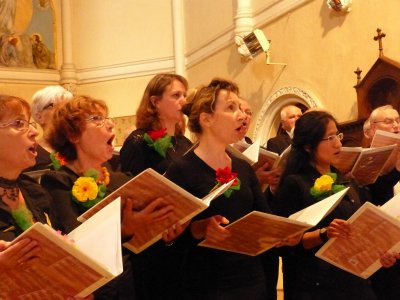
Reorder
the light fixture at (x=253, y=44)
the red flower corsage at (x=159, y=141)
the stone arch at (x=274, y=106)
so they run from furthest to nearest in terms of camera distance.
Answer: the light fixture at (x=253, y=44) → the stone arch at (x=274, y=106) → the red flower corsage at (x=159, y=141)

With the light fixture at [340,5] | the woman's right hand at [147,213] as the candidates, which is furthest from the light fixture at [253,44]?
the woman's right hand at [147,213]

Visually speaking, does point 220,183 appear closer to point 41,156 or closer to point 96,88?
point 41,156

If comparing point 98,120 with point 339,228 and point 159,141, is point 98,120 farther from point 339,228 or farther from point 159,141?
point 339,228

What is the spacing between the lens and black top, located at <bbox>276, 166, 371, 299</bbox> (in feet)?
11.3

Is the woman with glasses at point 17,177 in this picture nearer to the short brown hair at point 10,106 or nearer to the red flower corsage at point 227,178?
the short brown hair at point 10,106

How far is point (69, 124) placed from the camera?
320cm

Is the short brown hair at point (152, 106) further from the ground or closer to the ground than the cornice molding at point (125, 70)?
closer to the ground

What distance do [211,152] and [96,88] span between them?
10653 millimetres

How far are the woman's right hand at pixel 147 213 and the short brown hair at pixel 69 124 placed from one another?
23.9 inches

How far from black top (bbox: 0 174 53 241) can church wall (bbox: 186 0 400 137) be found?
558 cm

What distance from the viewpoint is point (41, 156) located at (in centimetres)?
368

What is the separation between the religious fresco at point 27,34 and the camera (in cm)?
1313

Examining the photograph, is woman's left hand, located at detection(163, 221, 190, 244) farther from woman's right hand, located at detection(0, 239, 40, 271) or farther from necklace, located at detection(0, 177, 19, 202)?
woman's right hand, located at detection(0, 239, 40, 271)

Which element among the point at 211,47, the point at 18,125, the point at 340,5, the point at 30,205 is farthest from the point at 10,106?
the point at 211,47
